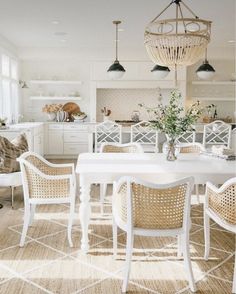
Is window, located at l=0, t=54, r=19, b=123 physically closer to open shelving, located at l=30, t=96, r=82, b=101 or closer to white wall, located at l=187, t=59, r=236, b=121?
open shelving, located at l=30, t=96, r=82, b=101

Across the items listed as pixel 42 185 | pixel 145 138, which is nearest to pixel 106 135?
pixel 145 138

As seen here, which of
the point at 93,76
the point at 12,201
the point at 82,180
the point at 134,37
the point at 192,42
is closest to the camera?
the point at 82,180

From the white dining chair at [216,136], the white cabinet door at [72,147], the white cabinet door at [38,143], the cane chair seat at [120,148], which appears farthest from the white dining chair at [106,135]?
the white cabinet door at [72,147]

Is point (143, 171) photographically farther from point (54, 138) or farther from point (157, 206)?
point (54, 138)

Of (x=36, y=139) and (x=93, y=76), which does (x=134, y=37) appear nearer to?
(x=93, y=76)

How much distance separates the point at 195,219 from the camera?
4.39 meters

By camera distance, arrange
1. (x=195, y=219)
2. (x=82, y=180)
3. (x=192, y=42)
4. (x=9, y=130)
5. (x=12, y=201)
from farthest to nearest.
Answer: (x=9, y=130) → (x=12, y=201) → (x=195, y=219) → (x=192, y=42) → (x=82, y=180)

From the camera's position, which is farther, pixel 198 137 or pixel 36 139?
pixel 36 139

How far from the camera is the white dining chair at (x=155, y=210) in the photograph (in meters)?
2.66

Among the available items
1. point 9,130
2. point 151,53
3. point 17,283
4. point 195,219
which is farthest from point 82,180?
point 9,130

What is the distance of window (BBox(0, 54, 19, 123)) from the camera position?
24.4 ft

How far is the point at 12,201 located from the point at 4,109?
11.4ft

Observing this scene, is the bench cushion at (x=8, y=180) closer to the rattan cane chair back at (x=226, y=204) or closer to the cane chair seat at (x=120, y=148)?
the cane chair seat at (x=120, y=148)

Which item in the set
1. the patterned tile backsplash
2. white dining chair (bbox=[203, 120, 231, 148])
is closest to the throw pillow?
white dining chair (bbox=[203, 120, 231, 148])
